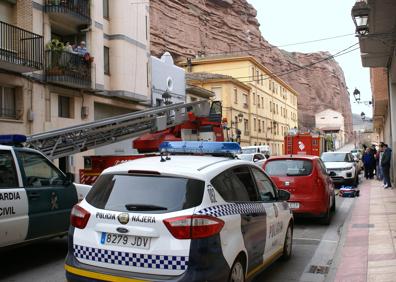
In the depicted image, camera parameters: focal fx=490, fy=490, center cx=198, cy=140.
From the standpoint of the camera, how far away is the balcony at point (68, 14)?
1992cm

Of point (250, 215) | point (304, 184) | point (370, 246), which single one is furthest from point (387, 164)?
point (250, 215)

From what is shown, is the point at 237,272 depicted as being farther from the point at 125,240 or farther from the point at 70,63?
the point at 70,63

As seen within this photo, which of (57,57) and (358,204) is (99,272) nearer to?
(358,204)

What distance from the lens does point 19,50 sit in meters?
17.5

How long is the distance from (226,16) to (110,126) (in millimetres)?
81117

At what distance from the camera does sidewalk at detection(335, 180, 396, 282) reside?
6.49m

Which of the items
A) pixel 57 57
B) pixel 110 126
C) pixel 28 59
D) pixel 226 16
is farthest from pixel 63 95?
pixel 226 16

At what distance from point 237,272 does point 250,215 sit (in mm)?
704

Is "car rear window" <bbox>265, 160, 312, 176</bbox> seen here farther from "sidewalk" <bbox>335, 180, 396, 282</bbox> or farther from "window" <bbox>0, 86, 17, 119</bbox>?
"window" <bbox>0, 86, 17, 119</bbox>

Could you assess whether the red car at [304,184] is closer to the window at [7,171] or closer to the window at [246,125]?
the window at [7,171]

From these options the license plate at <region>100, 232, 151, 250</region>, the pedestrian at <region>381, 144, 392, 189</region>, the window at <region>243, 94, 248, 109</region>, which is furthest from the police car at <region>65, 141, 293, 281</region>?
the window at <region>243, 94, 248, 109</region>

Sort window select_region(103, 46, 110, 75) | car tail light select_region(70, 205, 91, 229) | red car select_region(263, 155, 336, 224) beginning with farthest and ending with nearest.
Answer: window select_region(103, 46, 110, 75)
red car select_region(263, 155, 336, 224)
car tail light select_region(70, 205, 91, 229)

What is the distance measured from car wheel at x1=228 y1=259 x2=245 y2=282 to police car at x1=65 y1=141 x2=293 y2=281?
0.03 feet

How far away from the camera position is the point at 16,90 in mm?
18359
